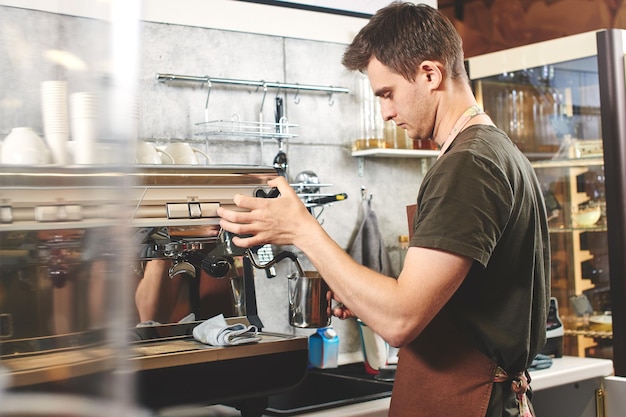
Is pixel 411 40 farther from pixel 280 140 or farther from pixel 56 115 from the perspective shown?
pixel 280 140

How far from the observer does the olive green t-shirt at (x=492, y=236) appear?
1377mm

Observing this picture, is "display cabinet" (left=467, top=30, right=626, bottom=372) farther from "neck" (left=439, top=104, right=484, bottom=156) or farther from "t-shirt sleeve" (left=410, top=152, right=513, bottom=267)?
"t-shirt sleeve" (left=410, top=152, right=513, bottom=267)

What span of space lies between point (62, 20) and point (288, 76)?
2.82 meters

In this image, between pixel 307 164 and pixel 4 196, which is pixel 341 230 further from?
pixel 4 196

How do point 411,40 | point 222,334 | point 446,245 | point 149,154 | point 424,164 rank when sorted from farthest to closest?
1. point 424,164
2. point 149,154
3. point 222,334
4. point 411,40
5. point 446,245

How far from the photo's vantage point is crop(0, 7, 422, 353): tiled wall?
9.05 ft

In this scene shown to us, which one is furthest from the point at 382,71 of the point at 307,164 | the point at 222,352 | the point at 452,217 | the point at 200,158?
the point at 307,164

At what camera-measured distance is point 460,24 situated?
180 inches

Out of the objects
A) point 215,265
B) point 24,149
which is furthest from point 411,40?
point 24,149

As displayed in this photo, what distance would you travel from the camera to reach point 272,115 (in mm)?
3014

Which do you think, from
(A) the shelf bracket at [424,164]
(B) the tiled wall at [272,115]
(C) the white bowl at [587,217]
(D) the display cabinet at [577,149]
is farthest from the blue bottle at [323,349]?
(C) the white bowl at [587,217]

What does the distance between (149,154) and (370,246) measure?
1.19 meters

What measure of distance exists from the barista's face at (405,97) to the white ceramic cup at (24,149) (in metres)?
1.31

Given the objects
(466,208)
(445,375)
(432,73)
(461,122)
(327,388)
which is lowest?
(327,388)
